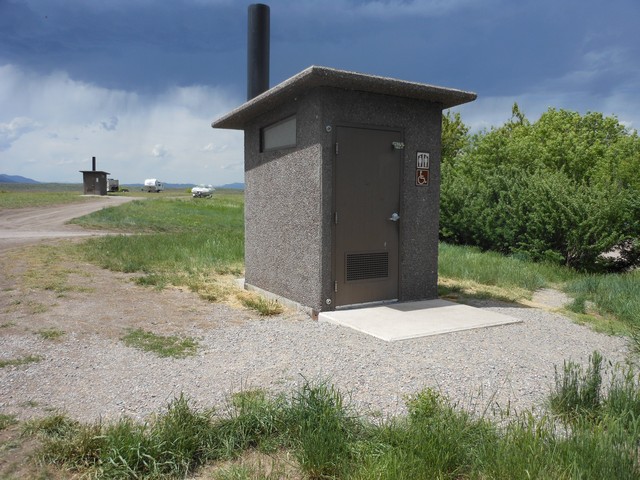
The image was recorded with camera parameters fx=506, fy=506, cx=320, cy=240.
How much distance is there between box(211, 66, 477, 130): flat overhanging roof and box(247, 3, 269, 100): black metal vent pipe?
1608mm

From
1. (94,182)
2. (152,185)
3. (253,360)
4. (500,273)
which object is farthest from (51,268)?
(152,185)

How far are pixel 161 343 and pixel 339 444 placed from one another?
3159mm

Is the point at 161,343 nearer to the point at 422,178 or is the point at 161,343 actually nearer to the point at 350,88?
the point at 350,88

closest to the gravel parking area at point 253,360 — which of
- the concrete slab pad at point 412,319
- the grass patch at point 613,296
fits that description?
the concrete slab pad at point 412,319

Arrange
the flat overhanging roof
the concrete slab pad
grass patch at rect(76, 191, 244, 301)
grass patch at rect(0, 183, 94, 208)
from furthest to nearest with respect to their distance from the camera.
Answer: grass patch at rect(0, 183, 94, 208) → grass patch at rect(76, 191, 244, 301) → the flat overhanging roof → the concrete slab pad

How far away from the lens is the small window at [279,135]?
23.8 ft

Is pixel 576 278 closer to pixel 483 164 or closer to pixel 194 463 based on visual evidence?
pixel 194 463

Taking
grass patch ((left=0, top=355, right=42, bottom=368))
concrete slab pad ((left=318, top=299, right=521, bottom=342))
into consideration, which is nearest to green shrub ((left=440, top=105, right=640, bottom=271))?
concrete slab pad ((left=318, top=299, right=521, bottom=342))

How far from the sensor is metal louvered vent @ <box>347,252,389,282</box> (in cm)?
688

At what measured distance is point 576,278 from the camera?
1117 centimetres

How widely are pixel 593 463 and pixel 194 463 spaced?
216 cm

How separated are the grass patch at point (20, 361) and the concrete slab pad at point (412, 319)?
10.5 ft

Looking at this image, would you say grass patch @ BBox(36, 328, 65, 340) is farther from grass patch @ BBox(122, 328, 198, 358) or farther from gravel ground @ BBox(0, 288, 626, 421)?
grass patch @ BBox(122, 328, 198, 358)

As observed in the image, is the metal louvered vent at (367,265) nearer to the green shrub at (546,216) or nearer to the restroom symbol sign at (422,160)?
the restroom symbol sign at (422,160)
